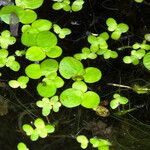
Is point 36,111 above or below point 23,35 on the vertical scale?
below

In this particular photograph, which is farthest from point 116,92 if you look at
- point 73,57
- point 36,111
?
point 36,111

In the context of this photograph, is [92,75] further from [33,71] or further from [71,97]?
[33,71]

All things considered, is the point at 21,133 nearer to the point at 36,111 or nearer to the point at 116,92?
the point at 36,111

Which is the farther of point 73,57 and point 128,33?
point 128,33

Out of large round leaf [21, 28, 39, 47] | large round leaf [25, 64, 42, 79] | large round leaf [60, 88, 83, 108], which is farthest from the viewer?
large round leaf [21, 28, 39, 47]

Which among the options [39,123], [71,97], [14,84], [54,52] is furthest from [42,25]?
[39,123]

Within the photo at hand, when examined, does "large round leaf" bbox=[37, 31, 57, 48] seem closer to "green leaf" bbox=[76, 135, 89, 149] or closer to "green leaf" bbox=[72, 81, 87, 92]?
→ "green leaf" bbox=[72, 81, 87, 92]

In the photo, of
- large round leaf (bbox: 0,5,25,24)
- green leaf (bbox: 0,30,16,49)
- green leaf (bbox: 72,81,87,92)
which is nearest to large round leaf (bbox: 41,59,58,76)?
green leaf (bbox: 72,81,87,92)
